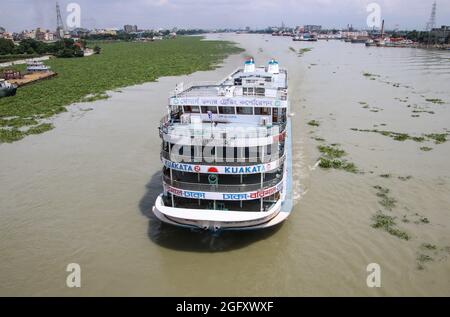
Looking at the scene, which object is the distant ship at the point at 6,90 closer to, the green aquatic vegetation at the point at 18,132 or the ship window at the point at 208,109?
the green aquatic vegetation at the point at 18,132

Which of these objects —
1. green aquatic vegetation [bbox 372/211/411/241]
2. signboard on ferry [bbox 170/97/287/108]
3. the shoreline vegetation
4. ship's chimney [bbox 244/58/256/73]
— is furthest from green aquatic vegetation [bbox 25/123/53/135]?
green aquatic vegetation [bbox 372/211/411/241]

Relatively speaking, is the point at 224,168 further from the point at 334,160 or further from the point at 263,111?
the point at 334,160

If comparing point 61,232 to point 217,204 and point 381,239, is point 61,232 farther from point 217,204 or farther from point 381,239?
point 381,239

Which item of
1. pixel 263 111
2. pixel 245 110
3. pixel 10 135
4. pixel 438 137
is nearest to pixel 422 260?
pixel 263 111

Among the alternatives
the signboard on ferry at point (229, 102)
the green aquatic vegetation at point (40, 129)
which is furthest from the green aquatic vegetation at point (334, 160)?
the green aquatic vegetation at point (40, 129)

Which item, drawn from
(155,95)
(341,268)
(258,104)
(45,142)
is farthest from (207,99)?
(155,95)

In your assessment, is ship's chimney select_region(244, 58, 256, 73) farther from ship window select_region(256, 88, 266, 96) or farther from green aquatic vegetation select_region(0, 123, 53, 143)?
green aquatic vegetation select_region(0, 123, 53, 143)

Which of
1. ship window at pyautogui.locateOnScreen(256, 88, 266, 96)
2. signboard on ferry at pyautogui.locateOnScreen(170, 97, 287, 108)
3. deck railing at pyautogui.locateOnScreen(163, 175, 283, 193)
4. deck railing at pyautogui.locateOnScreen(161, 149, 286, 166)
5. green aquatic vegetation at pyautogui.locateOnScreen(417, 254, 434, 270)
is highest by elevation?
ship window at pyautogui.locateOnScreen(256, 88, 266, 96)
